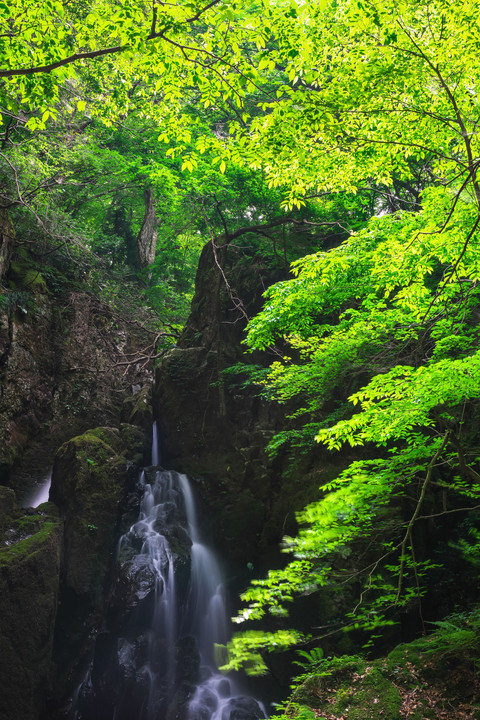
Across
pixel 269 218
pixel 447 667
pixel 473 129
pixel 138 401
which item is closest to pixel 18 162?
pixel 269 218

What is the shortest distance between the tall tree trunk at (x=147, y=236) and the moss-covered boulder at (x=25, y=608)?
39.4ft

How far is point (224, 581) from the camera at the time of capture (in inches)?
395

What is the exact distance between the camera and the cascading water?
7852 mm

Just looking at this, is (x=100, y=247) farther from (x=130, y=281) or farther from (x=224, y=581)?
(x=224, y=581)

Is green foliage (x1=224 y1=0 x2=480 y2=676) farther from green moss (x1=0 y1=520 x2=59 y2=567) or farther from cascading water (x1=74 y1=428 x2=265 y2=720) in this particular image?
green moss (x1=0 y1=520 x2=59 y2=567)

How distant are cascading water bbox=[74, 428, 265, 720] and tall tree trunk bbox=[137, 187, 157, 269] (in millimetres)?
10825

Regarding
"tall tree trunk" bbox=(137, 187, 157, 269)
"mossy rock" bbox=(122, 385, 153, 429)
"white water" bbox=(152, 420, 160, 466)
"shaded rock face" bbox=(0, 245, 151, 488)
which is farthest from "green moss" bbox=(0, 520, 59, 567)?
"tall tree trunk" bbox=(137, 187, 157, 269)

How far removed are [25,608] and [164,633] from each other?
3.07 m

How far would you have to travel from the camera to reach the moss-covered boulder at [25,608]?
285 inches

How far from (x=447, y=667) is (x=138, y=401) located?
38.0 ft

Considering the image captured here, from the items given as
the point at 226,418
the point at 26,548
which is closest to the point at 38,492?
the point at 26,548

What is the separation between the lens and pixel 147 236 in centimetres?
1802

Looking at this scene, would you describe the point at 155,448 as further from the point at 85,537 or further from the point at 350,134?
the point at 350,134

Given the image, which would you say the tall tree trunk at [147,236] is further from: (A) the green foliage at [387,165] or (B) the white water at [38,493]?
(A) the green foliage at [387,165]
